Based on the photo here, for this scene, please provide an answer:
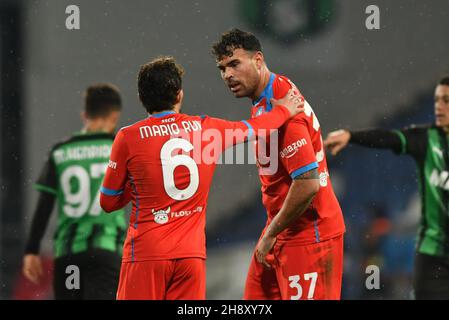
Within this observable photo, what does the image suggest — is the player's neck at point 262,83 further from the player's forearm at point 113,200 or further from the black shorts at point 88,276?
the black shorts at point 88,276

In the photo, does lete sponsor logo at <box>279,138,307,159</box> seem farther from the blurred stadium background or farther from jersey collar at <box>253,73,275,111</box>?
the blurred stadium background

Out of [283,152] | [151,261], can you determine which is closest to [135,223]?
[151,261]

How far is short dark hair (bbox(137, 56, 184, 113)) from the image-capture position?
3.04 metres

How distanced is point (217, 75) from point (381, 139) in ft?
3.98

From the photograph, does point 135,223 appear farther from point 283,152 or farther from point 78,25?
point 78,25

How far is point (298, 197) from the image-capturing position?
314 centimetres

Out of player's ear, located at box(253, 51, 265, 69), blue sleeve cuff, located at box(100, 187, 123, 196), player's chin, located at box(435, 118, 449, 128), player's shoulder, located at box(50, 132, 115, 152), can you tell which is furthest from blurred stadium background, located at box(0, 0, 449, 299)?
blue sleeve cuff, located at box(100, 187, 123, 196)

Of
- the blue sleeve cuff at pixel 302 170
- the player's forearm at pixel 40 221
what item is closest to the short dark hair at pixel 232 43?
the blue sleeve cuff at pixel 302 170

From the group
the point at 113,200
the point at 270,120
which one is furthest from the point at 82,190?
the point at 270,120

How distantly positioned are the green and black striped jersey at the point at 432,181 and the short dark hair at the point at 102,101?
72.6 inches

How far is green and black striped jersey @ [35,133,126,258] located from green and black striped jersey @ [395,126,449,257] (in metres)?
1.92

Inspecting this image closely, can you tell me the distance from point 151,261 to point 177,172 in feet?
1.23

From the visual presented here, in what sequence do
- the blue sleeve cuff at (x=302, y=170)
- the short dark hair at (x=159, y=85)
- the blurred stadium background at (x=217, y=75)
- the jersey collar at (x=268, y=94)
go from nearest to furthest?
the short dark hair at (x=159, y=85)
the blue sleeve cuff at (x=302, y=170)
the jersey collar at (x=268, y=94)
the blurred stadium background at (x=217, y=75)

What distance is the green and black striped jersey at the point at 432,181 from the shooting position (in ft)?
15.8
